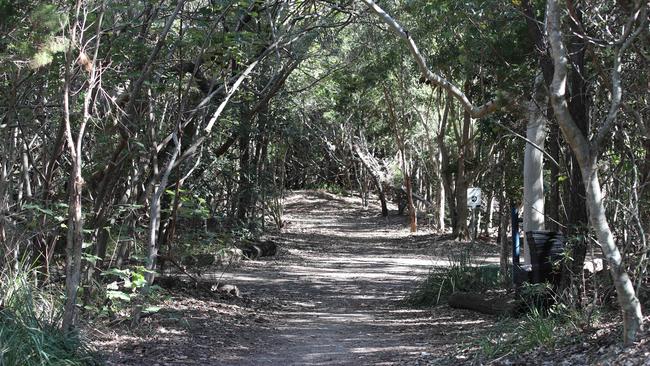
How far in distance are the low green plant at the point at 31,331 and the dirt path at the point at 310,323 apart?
812 millimetres

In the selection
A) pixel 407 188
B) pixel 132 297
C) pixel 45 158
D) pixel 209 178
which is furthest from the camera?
pixel 407 188

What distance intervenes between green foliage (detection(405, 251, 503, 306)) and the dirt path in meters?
0.44

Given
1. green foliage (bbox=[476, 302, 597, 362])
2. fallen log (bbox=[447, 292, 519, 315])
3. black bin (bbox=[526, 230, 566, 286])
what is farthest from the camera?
fallen log (bbox=[447, 292, 519, 315])

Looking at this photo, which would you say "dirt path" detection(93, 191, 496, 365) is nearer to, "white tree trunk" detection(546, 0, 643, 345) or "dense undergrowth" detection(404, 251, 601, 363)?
"dense undergrowth" detection(404, 251, 601, 363)

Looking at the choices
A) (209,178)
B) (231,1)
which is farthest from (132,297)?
(209,178)

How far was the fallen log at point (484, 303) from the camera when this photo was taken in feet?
36.6

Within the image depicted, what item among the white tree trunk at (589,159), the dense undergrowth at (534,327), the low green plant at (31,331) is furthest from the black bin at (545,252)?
the low green plant at (31,331)

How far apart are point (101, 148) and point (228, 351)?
3.99 meters

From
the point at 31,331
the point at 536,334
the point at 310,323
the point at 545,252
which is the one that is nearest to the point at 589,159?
the point at 536,334

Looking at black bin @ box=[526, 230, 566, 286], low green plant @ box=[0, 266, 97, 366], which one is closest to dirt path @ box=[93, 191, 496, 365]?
low green plant @ box=[0, 266, 97, 366]

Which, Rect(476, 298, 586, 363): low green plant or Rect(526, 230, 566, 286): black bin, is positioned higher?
Rect(526, 230, 566, 286): black bin

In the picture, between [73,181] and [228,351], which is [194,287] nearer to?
[228,351]

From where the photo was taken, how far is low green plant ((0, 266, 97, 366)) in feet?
23.3

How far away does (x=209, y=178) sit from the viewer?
19875 millimetres
